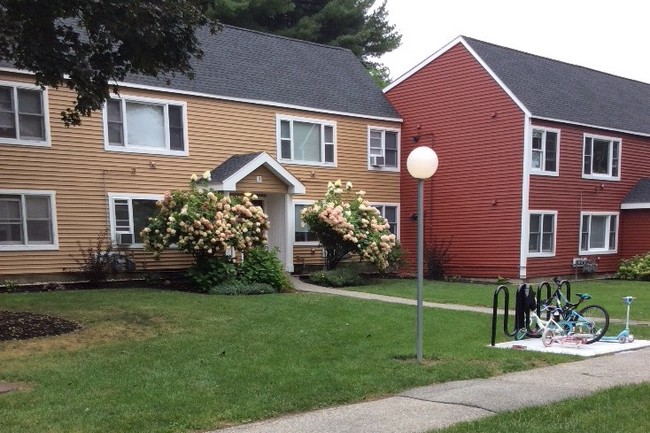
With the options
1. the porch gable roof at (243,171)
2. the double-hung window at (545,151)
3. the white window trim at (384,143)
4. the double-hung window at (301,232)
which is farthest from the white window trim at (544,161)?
the porch gable roof at (243,171)

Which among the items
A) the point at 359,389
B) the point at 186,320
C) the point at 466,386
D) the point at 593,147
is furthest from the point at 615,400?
the point at 593,147

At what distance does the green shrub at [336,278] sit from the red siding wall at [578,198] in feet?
20.1

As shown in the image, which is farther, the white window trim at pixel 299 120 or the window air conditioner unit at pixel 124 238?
the white window trim at pixel 299 120

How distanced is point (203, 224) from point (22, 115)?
16.7 ft

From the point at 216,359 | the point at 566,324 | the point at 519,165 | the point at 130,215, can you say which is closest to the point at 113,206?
the point at 130,215

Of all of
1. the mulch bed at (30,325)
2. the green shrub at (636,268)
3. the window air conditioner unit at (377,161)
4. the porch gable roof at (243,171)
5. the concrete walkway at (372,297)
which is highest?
the window air conditioner unit at (377,161)

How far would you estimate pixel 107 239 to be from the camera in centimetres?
1459

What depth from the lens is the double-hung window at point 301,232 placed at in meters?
17.9

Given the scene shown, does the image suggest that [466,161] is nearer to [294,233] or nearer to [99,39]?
[294,233]

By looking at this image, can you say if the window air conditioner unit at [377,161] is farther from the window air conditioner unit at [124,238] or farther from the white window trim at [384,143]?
the window air conditioner unit at [124,238]

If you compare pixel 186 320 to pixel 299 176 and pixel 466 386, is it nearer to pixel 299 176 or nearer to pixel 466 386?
pixel 466 386

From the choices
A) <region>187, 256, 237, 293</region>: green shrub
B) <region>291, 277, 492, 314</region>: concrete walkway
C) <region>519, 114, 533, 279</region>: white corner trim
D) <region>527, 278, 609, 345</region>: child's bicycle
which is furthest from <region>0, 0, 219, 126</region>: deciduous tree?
<region>519, 114, 533, 279</region>: white corner trim

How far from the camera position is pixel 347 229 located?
52.5ft

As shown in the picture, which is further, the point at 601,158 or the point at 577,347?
the point at 601,158
